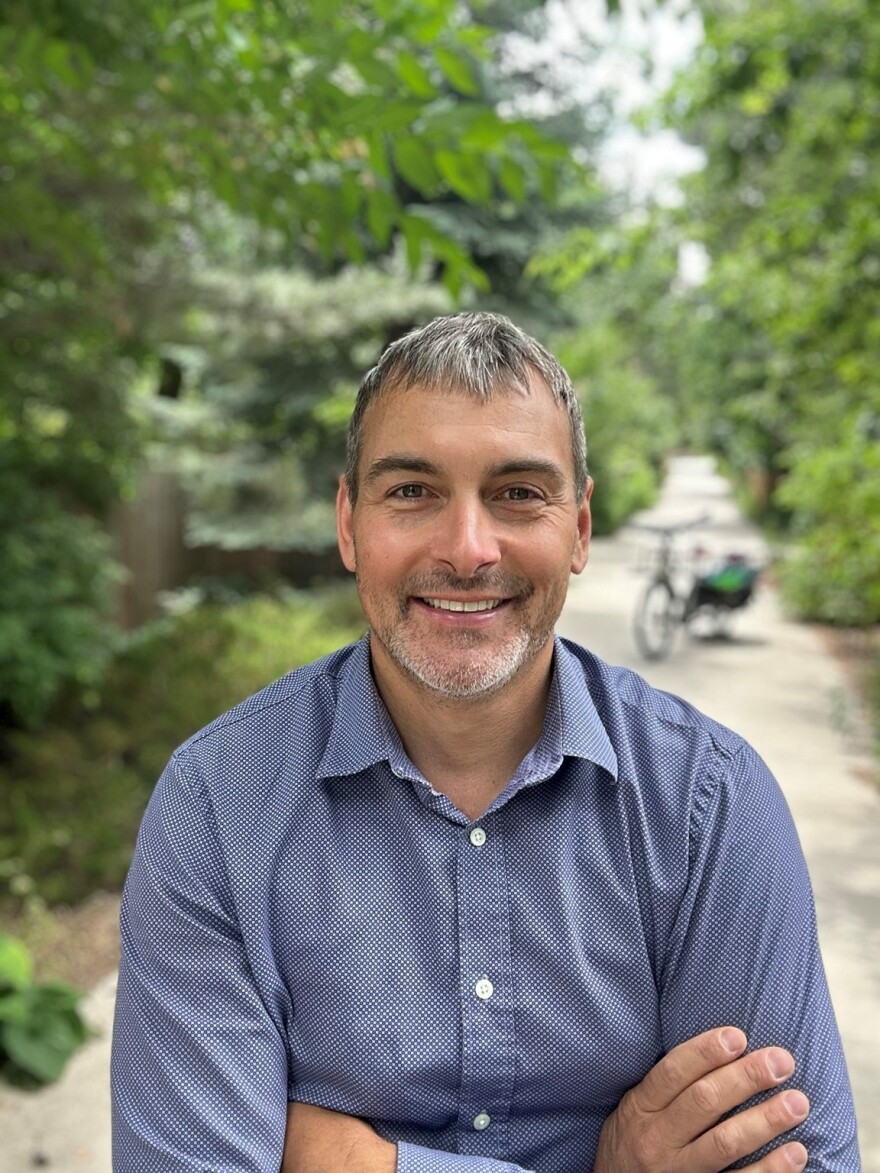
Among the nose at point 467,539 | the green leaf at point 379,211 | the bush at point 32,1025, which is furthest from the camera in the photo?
the bush at point 32,1025

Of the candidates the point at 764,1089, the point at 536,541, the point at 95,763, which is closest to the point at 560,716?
the point at 536,541

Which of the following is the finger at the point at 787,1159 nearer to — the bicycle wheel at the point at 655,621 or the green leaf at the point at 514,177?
the green leaf at the point at 514,177

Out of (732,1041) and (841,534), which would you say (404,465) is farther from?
(841,534)

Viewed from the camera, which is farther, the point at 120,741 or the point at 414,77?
the point at 120,741

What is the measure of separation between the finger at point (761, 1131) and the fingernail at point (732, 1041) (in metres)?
0.08

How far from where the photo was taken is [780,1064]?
1627 millimetres

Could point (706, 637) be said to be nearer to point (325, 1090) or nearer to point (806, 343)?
point (806, 343)

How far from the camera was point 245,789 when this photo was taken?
5.75 ft

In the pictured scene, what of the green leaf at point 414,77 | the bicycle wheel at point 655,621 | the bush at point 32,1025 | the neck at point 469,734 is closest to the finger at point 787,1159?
the neck at point 469,734

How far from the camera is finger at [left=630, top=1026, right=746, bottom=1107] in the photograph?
164 cm

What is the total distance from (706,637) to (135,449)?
289 inches

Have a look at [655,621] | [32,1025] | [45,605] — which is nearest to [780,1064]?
[32,1025]

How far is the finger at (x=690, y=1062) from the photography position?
164 cm

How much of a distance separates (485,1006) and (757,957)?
1.30 feet
